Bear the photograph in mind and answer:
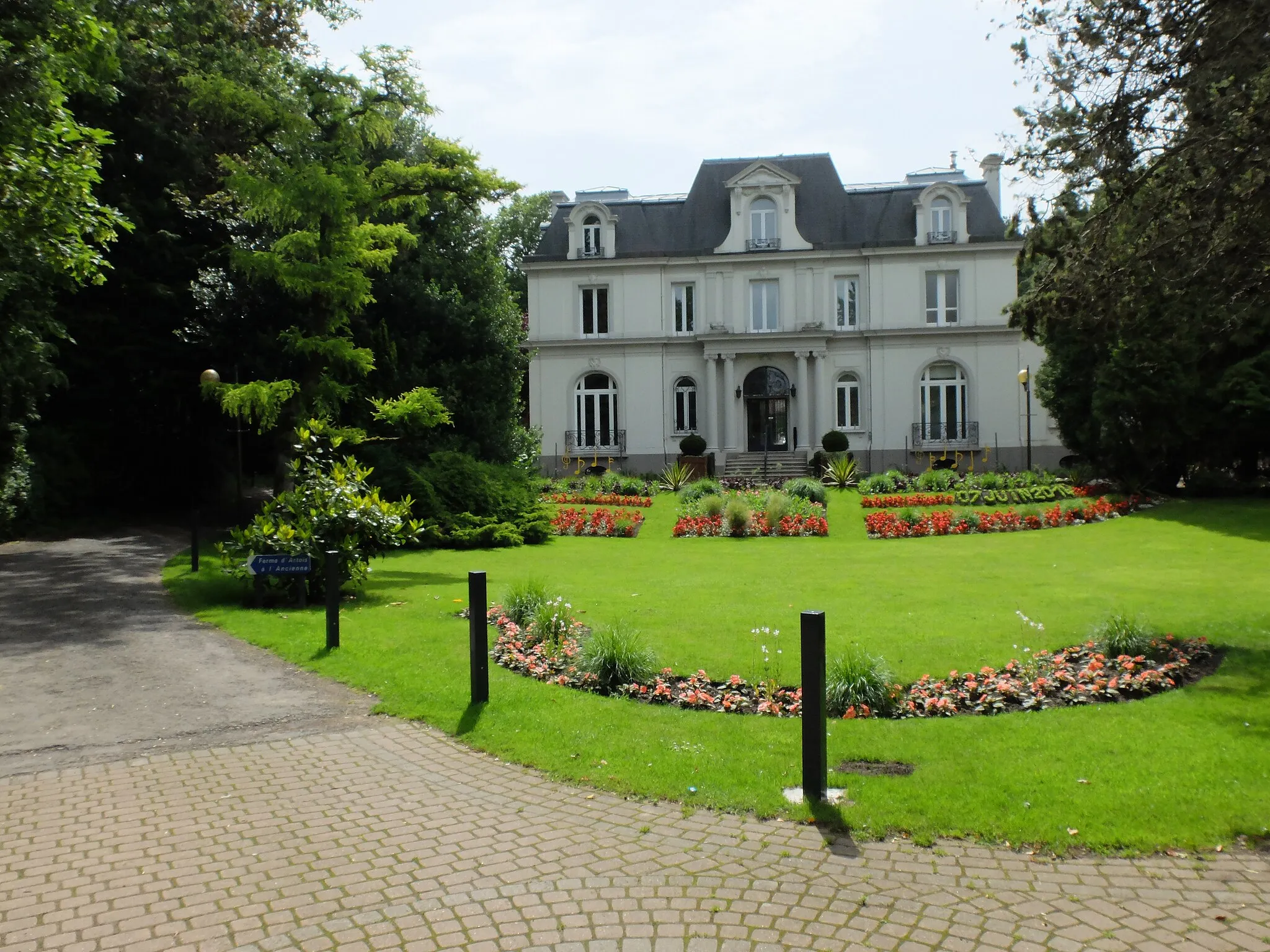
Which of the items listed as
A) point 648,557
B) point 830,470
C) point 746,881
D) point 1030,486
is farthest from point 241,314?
point 746,881

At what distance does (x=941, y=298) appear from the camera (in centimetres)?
→ 3803

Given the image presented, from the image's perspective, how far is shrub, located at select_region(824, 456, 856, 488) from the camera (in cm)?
3048

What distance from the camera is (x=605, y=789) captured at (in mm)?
5691

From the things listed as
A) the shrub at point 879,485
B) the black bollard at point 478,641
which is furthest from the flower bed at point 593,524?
the black bollard at point 478,641

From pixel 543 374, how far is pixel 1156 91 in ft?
104

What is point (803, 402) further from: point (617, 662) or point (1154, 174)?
point (617, 662)

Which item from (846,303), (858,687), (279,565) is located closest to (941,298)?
(846,303)

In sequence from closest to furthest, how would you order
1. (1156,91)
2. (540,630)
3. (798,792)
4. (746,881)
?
(746,881), (798,792), (1156,91), (540,630)

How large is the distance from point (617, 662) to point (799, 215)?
3440cm

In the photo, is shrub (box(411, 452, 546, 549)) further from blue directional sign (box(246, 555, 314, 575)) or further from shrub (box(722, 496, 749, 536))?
blue directional sign (box(246, 555, 314, 575))

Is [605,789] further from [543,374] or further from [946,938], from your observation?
[543,374]

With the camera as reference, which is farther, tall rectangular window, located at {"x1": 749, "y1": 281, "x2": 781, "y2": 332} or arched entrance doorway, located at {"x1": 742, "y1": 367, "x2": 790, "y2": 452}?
arched entrance doorway, located at {"x1": 742, "y1": 367, "x2": 790, "y2": 452}

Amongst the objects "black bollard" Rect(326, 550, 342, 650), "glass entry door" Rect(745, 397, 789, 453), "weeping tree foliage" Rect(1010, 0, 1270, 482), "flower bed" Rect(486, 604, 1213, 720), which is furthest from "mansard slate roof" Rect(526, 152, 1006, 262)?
"flower bed" Rect(486, 604, 1213, 720)

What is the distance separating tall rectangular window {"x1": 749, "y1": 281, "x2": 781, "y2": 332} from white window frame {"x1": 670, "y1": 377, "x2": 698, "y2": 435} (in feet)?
11.4
